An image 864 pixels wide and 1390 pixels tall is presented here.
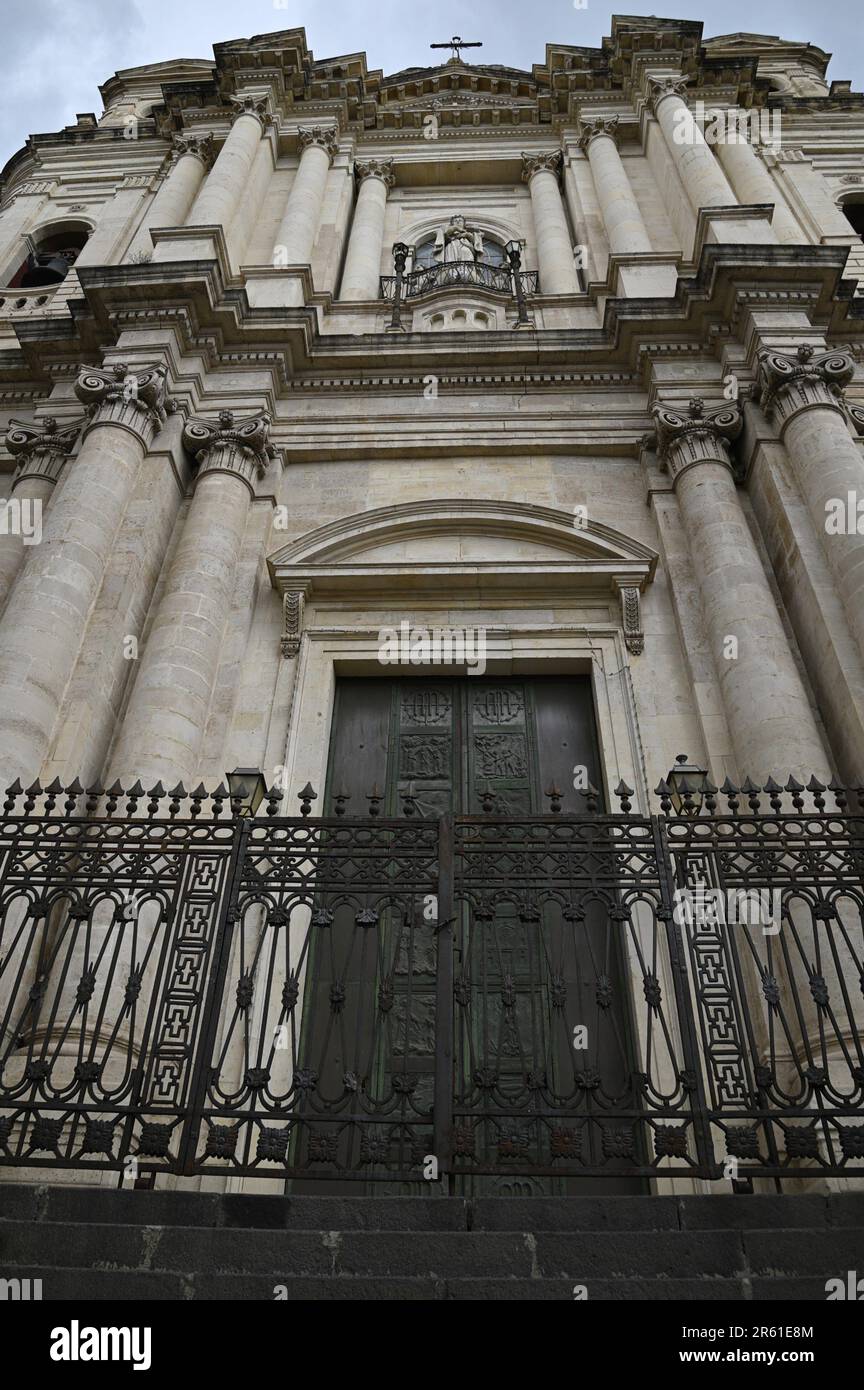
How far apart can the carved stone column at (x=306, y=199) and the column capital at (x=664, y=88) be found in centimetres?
507

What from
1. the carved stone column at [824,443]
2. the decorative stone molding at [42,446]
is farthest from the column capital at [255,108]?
the carved stone column at [824,443]

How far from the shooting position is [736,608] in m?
8.59

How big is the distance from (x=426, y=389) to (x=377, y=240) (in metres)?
4.87

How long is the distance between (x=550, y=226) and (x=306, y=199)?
3.67m

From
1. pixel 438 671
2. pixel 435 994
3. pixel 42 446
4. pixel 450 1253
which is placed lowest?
pixel 450 1253

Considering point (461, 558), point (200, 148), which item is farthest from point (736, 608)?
point (200, 148)

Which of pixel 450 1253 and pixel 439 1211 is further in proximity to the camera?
pixel 439 1211

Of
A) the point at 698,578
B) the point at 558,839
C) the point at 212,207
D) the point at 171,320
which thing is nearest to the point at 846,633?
the point at 698,578

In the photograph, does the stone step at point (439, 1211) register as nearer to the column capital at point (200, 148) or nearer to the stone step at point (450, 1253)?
the stone step at point (450, 1253)

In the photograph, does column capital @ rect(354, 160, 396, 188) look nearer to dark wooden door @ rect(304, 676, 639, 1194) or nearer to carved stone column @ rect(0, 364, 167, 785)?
carved stone column @ rect(0, 364, 167, 785)

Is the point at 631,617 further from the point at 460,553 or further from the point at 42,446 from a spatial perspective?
the point at 42,446

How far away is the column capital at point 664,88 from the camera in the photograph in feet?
49.5
